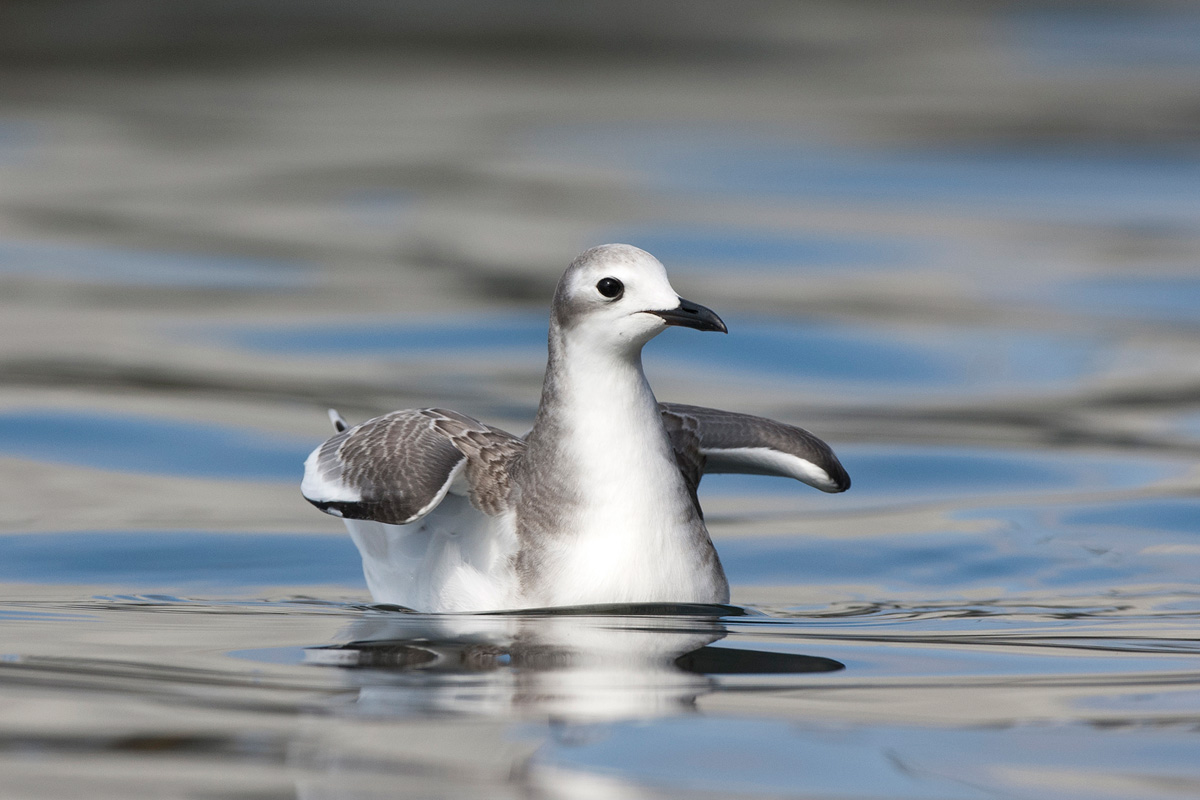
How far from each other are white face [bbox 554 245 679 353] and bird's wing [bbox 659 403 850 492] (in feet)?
3.55

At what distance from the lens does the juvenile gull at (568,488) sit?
7.91 m

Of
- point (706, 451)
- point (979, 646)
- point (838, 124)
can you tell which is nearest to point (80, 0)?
point (838, 124)

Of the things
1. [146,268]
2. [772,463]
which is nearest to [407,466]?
[772,463]

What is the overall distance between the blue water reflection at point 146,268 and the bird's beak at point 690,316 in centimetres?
1086

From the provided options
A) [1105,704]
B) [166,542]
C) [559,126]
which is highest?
[559,126]

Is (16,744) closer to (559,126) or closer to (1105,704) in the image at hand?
(1105,704)

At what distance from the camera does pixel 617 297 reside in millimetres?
7945

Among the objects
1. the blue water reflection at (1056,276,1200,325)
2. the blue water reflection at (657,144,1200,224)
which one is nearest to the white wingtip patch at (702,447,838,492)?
the blue water reflection at (1056,276,1200,325)

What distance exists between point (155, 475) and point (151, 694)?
607 cm

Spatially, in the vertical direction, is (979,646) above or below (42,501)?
below

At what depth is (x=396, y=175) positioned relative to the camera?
23.3m

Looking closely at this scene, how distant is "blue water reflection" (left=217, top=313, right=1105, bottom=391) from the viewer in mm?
15773

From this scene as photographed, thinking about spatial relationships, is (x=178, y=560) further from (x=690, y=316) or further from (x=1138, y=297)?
(x=1138, y=297)

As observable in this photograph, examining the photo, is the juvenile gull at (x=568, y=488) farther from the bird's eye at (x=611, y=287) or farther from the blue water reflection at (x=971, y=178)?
the blue water reflection at (x=971, y=178)
